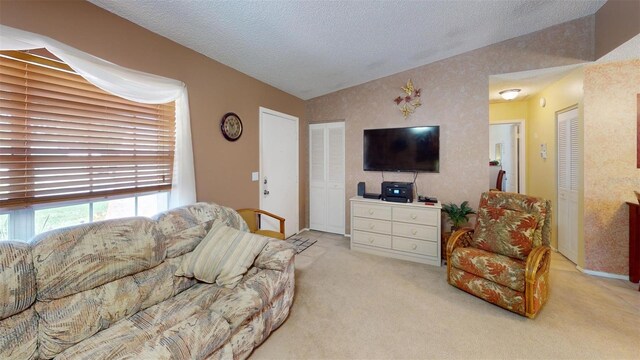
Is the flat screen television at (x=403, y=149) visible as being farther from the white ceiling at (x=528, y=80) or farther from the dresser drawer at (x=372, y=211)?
the white ceiling at (x=528, y=80)

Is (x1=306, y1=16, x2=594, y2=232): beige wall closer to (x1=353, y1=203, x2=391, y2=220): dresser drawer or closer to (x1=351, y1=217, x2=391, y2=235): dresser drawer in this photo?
(x1=353, y1=203, x2=391, y2=220): dresser drawer

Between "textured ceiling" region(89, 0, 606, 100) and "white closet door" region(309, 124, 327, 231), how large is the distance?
1.18 metres

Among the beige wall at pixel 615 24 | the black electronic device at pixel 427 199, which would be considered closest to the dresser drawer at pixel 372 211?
the black electronic device at pixel 427 199

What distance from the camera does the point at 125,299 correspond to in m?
1.51

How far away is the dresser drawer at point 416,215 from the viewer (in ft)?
10.1

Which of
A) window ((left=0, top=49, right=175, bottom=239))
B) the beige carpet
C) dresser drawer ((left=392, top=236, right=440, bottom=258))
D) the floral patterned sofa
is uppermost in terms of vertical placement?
window ((left=0, top=49, right=175, bottom=239))

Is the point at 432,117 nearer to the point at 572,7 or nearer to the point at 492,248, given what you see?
the point at 572,7

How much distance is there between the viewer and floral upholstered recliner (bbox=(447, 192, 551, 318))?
79.2 inches

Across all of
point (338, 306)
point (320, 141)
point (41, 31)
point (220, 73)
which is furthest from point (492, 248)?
point (41, 31)

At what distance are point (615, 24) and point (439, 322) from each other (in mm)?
3253

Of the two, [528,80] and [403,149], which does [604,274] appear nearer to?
[528,80]

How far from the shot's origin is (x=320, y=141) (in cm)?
433

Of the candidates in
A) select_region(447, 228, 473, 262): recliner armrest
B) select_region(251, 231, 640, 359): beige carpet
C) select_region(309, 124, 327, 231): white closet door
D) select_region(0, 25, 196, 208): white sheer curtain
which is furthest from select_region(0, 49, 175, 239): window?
select_region(447, 228, 473, 262): recliner armrest

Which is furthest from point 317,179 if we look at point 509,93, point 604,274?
point 604,274
